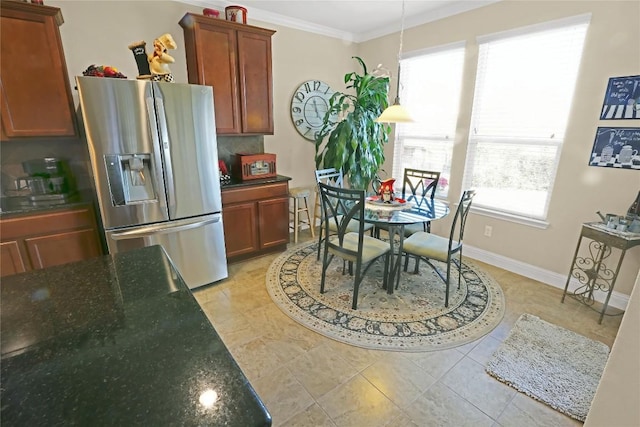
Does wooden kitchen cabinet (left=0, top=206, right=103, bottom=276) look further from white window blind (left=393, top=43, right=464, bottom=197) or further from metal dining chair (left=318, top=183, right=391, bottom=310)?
white window blind (left=393, top=43, right=464, bottom=197)

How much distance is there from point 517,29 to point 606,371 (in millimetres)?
3197

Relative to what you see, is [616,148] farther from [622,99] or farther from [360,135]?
[360,135]

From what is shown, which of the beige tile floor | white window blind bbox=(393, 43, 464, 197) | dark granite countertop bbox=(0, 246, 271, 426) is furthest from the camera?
white window blind bbox=(393, 43, 464, 197)

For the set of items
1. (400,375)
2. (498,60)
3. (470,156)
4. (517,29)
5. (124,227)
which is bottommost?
(400,375)

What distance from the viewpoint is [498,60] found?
9.99ft

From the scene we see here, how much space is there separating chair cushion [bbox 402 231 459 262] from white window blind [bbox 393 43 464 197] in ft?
4.05

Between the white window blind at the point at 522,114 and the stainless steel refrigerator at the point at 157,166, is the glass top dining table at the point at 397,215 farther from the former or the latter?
the stainless steel refrigerator at the point at 157,166

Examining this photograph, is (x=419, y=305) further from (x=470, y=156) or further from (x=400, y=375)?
(x=470, y=156)

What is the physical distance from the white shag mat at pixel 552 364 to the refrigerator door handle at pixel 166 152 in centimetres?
263

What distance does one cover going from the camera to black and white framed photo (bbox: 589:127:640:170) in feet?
7.75

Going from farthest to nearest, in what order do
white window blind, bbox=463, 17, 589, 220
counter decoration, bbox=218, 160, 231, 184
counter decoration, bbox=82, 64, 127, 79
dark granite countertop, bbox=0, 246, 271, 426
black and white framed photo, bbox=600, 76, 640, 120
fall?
counter decoration, bbox=218, 160, 231, 184 < white window blind, bbox=463, 17, 589, 220 < black and white framed photo, bbox=600, 76, 640, 120 < counter decoration, bbox=82, 64, 127, 79 < dark granite countertop, bbox=0, 246, 271, 426


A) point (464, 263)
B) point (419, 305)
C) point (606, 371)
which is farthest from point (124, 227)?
point (464, 263)

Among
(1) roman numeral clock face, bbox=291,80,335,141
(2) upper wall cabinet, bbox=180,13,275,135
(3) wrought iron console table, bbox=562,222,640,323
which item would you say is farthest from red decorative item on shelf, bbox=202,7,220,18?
(3) wrought iron console table, bbox=562,222,640,323

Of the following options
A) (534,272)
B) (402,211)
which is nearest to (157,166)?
(402,211)
